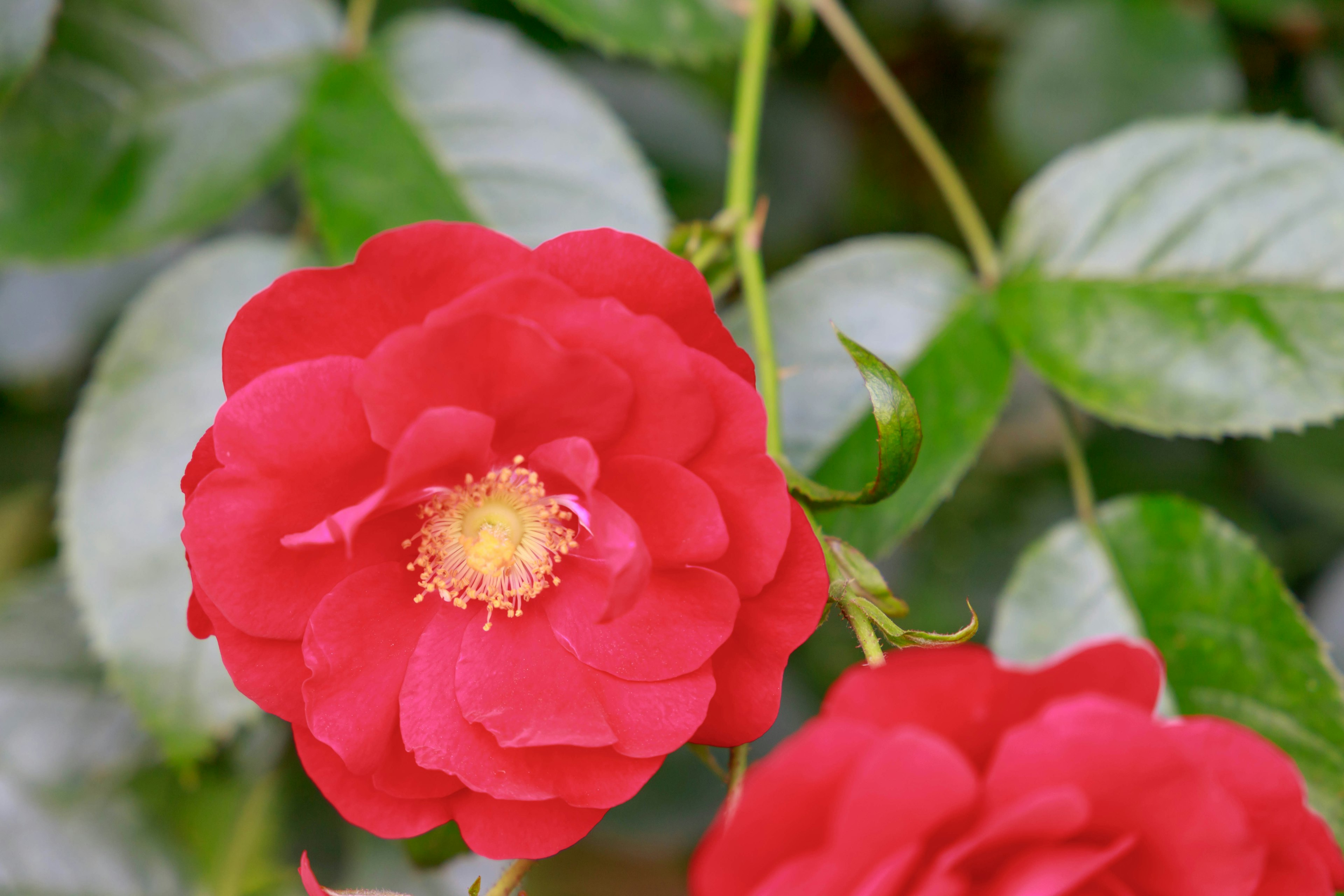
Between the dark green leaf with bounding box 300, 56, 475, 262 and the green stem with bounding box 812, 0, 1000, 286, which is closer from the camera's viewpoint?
the dark green leaf with bounding box 300, 56, 475, 262

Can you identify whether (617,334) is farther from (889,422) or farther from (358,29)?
(358,29)

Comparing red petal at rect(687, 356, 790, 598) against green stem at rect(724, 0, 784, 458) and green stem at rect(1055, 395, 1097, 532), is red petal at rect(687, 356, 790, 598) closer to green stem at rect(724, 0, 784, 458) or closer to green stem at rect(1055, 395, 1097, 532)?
green stem at rect(724, 0, 784, 458)

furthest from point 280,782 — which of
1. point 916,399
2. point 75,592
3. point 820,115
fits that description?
point 820,115

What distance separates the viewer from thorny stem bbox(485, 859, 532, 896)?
412mm

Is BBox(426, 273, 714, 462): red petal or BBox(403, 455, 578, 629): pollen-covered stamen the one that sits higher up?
BBox(426, 273, 714, 462): red petal

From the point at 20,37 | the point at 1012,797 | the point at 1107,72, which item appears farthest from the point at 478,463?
the point at 1107,72

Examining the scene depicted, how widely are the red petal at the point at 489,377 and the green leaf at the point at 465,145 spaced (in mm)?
284

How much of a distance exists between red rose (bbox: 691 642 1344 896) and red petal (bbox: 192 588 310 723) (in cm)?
20

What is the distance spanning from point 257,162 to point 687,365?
0.51 metres

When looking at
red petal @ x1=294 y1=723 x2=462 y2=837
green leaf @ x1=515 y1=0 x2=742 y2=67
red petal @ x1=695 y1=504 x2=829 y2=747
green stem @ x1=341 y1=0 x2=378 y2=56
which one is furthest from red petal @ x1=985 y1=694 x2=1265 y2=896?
green stem @ x1=341 y1=0 x2=378 y2=56

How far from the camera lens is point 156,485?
2.24 ft

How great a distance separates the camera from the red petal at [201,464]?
0.41 metres

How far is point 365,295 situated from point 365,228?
274 millimetres

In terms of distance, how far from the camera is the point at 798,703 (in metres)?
0.97
